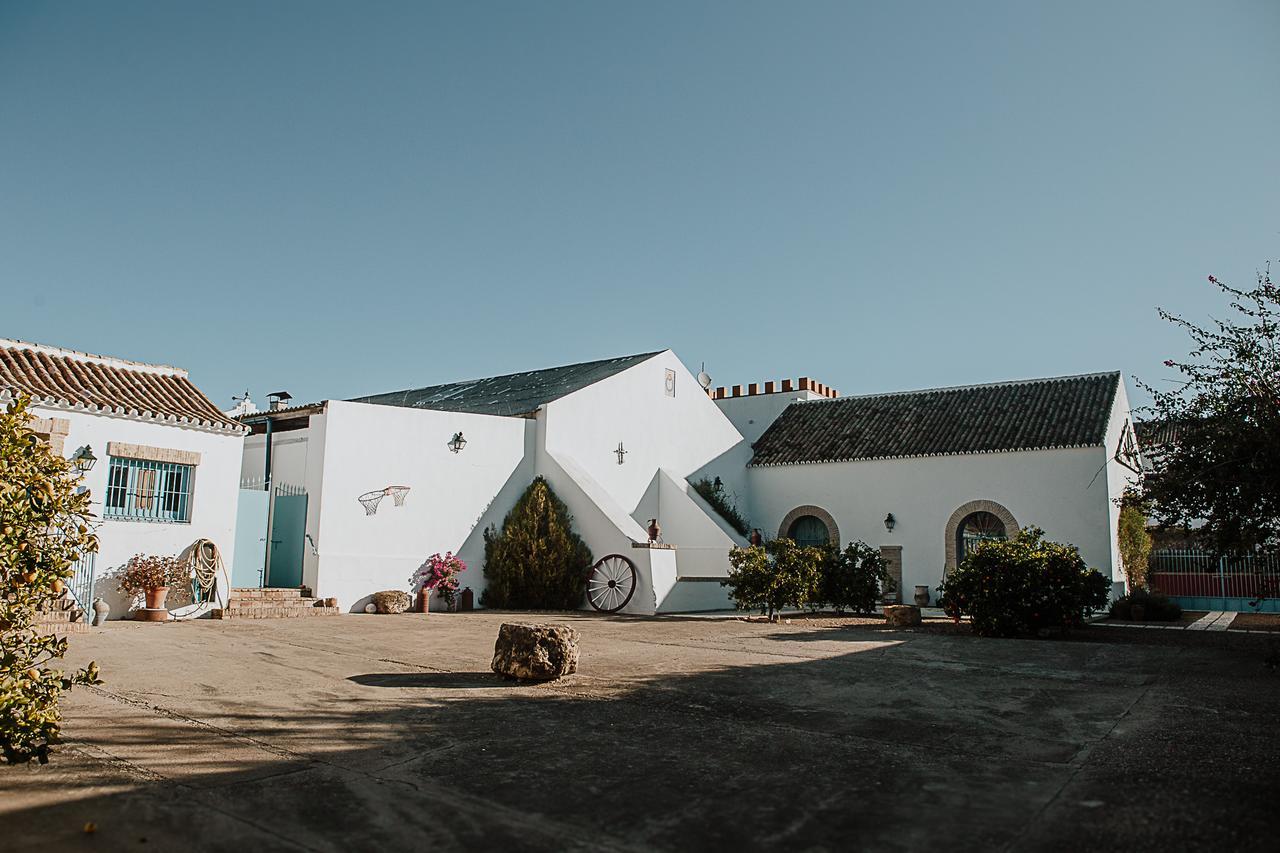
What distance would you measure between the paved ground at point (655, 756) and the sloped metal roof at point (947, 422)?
10.4 m

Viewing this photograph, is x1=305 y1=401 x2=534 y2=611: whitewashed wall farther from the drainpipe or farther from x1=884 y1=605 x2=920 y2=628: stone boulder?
x1=884 y1=605 x2=920 y2=628: stone boulder

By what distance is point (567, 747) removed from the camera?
5.34 metres

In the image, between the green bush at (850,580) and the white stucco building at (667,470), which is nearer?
the white stucco building at (667,470)

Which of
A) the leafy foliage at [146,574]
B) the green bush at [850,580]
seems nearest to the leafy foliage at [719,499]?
the green bush at [850,580]

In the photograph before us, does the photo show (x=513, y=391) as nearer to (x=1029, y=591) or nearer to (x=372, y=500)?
(x=372, y=500)

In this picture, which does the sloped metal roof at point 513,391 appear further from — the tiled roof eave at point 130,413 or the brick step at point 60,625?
the brick step at point 60,625

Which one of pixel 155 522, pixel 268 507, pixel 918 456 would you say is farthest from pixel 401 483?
pixel 918 456

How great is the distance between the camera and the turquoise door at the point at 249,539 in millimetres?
14688

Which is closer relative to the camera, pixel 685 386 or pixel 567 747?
pixel 567 747

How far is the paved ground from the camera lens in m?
3.81

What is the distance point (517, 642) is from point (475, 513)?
32.4 feet

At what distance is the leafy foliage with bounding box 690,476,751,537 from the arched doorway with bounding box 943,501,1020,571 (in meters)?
4.90

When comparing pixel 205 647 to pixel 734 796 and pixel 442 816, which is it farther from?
pixel 734 796

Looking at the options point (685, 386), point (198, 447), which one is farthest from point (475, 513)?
point (685, 386)
